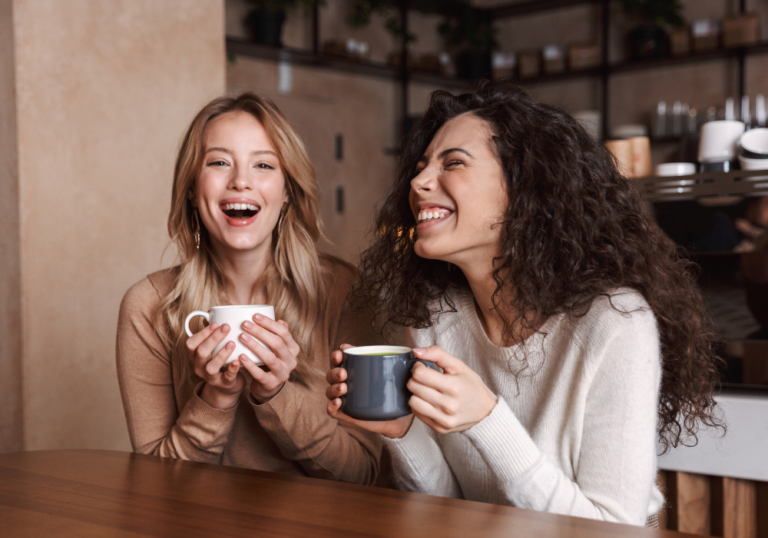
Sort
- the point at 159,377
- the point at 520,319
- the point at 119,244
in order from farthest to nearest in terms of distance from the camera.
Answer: the point at 119,244, the point at 159,377, the point at 520,319

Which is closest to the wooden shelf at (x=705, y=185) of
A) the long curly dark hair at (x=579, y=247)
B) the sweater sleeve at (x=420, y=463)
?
the long curly dark hair at (x=579, y=247)

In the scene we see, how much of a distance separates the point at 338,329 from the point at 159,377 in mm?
366

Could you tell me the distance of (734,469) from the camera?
1259mm

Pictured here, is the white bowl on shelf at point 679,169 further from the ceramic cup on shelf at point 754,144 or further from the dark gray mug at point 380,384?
the dark gray mug at point 380,384

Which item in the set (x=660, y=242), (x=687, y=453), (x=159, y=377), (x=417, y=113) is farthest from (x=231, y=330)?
(x=417, y=113)

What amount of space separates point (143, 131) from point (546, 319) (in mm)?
1613

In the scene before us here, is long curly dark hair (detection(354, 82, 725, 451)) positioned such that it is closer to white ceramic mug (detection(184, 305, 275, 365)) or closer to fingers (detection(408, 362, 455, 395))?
fingers (detection(408, 362, 455, 395))

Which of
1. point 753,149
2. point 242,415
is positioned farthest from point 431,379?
point 753,149

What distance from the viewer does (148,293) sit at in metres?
1.43

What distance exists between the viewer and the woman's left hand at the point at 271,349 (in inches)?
41.4

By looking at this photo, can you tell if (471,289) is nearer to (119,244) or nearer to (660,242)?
(660,242)

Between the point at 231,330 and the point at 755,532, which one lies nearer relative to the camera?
the point at 231,330

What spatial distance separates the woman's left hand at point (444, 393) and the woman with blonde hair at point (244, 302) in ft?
1.29

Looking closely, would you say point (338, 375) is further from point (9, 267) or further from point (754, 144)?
point (9, 267)
